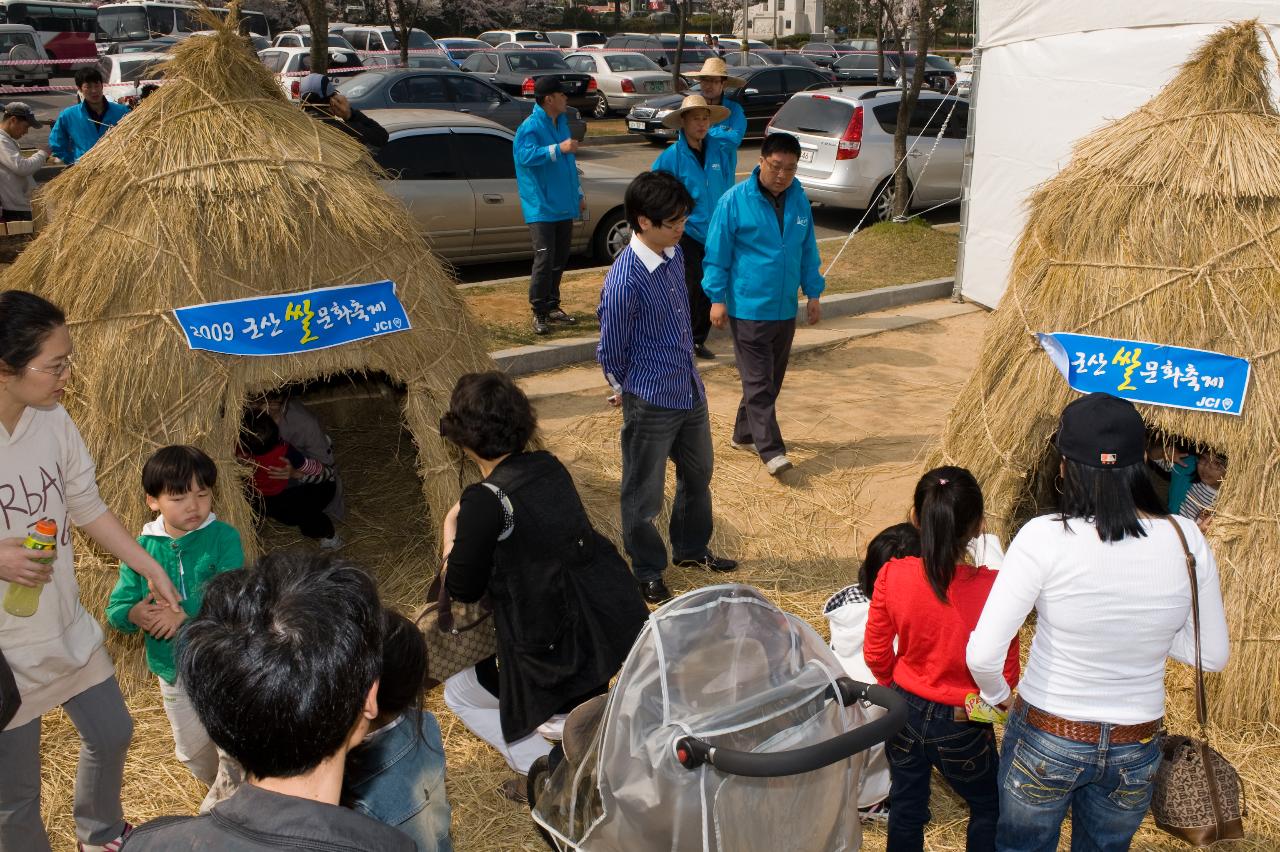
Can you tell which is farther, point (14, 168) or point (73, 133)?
point (73, 133)

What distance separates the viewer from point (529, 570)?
10.6 ft

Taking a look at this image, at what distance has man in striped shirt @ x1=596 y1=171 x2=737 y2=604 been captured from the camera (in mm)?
4633

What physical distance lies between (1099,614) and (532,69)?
22.7 metres

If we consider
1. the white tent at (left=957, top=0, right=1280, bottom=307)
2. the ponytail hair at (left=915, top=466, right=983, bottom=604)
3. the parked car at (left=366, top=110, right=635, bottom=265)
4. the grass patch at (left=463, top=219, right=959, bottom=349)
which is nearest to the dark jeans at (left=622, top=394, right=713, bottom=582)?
the ponytail hair at (left=915, top=466, right=983, bottom=604)

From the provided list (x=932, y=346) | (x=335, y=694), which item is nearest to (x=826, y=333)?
(x=932, y=346)

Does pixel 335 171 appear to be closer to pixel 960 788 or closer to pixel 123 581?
pixel 123 581

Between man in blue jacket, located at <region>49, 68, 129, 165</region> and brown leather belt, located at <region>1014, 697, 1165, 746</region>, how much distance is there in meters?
8.56

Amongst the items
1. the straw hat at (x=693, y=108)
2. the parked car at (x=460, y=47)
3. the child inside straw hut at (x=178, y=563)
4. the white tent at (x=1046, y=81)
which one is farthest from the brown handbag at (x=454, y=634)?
the parked car at (x=460, y=47)

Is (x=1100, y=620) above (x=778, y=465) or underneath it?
above

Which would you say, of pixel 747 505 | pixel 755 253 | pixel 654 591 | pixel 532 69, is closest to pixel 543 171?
pixel 755 253

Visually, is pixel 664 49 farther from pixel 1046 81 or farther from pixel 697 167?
pixel 697 167

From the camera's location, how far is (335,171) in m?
4.66

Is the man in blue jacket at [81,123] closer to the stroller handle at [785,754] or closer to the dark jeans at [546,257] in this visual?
the dark jeans at [546,257]

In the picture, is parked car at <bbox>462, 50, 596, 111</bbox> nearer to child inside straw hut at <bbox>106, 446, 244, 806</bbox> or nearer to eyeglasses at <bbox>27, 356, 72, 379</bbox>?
child inside straw hut at <bbox>106, 446, 244, 806</bbox>
